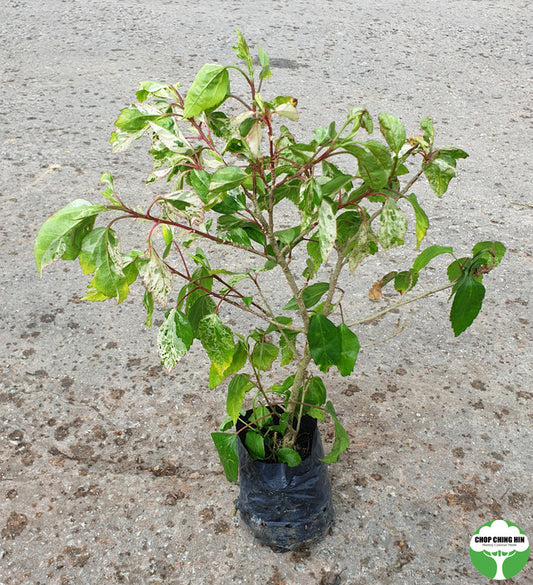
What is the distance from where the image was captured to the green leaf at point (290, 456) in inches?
61.2

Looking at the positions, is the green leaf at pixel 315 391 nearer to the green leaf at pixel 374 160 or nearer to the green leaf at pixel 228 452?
the green leaf at pixel 228 452

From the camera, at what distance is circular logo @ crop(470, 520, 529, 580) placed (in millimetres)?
1617

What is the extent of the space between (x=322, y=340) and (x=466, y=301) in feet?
0.97

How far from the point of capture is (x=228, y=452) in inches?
60.4

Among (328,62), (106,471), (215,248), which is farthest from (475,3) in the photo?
(106,471)

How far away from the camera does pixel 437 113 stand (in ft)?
13.4

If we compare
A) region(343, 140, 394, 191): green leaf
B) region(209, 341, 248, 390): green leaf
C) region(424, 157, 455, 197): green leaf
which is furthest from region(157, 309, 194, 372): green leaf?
region(424, 157, 455, 197): green leaf

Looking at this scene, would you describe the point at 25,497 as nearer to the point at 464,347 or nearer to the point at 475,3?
the point at 464,347

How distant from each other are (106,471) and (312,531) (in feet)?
2.22

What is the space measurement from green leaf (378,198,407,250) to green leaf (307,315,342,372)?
0.25m

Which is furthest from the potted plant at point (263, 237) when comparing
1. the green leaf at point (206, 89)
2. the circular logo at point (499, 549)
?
the circular logo at point (499, 549)

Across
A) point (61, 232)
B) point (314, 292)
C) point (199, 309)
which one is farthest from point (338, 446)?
point (61, 232)

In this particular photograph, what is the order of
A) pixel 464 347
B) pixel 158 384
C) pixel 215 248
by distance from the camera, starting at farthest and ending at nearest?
→ 1. pixel 215 248
2. pixel 464 347
3. pixel 158 384

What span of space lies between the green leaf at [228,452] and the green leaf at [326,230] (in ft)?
2.33
